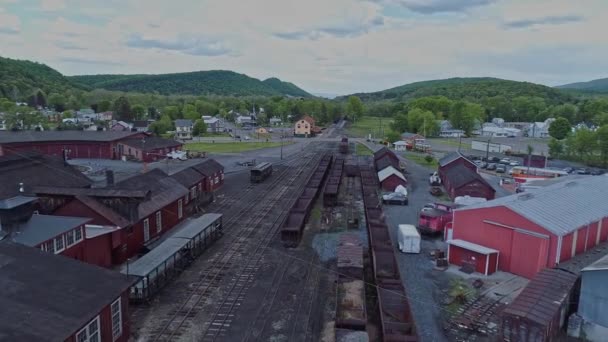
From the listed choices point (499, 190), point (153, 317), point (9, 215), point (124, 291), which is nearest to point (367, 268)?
point (153, 317)

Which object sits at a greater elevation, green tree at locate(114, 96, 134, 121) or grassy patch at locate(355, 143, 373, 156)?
green tree at locate(114, 96, 134, 121)

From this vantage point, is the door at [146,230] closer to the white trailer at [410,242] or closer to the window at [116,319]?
the window at [116,319]

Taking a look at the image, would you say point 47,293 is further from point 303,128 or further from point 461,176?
point 303,128

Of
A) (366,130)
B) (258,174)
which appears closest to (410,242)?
(258,174)

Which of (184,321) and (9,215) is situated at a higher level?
(9,215)

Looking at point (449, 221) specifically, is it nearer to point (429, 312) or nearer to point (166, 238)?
point (429, 312)

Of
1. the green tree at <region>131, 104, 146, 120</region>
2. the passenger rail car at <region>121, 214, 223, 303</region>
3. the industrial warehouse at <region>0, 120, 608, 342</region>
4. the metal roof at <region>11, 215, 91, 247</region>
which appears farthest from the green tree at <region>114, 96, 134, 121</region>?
the metal roof at <region>11, 215, 91, 247</region>

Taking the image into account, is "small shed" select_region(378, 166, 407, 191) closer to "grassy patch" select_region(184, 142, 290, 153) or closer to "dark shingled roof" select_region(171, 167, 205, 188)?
"dark shingled roof" select_region(171, 167, 205, 188)
